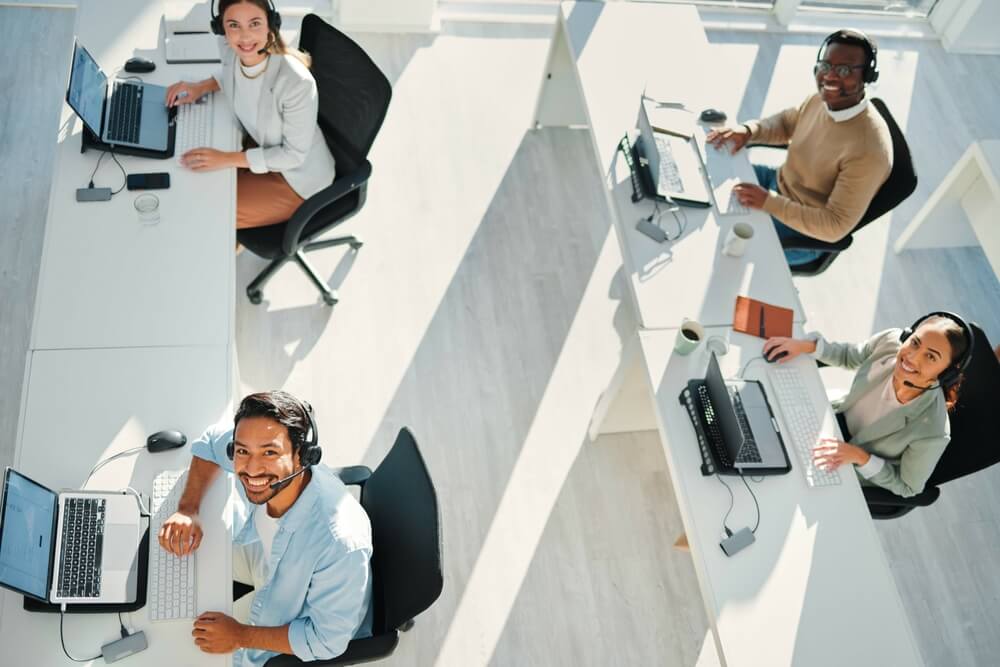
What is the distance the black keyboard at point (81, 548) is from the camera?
214cm

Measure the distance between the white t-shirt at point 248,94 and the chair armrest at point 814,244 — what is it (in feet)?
6.67

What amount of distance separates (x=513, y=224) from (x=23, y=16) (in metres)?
2.70

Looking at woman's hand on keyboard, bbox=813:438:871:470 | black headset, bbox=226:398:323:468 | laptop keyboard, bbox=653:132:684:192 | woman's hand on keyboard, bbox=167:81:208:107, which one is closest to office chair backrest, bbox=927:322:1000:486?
woman's hand on keyboard, bbox=813:438:871:470

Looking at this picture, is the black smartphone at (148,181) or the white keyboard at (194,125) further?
the white keyboard at (194,125)

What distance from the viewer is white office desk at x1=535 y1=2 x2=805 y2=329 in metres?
2.98

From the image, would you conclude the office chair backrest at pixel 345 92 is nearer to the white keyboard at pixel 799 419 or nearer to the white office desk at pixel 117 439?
the white office desk at pixel 117 439

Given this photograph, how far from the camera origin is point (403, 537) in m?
2.25

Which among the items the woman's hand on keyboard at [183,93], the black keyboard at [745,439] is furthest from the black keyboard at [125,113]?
the black keyboard at [745,439]

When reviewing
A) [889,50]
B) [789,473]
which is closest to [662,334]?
[789,473]

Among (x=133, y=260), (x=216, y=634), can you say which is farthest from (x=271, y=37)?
(x=216, y=634)

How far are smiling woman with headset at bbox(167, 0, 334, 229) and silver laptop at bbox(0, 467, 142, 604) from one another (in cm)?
125

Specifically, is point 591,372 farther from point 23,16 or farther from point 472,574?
point 23,16

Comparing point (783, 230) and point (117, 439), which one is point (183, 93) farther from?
point (783, 230)

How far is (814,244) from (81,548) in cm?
272
